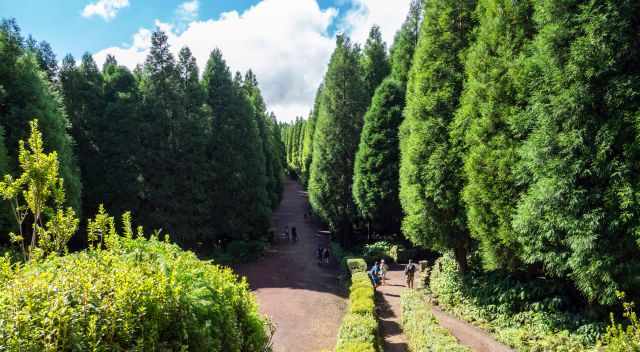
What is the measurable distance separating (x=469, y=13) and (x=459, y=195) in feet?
23.0

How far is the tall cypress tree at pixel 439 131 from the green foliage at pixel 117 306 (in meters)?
11.0

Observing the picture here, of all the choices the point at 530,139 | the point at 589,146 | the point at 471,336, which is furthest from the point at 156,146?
the point at 589,146

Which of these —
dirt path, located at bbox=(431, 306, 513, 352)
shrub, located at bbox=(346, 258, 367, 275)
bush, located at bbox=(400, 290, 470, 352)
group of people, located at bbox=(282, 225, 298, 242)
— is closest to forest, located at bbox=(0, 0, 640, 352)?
bush, located at bbox=(400, 290, 470, 352)

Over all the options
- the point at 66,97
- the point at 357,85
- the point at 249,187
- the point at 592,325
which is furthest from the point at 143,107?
the point at 592,325

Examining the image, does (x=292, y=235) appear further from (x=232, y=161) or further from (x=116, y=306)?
(x=116, y=306)

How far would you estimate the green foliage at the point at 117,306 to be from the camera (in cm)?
268

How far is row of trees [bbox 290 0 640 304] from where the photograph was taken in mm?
8117

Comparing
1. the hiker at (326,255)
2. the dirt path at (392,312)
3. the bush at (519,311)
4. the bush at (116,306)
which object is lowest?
the dirt path at (392,312)

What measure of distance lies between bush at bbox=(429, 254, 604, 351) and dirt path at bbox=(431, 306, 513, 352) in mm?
221

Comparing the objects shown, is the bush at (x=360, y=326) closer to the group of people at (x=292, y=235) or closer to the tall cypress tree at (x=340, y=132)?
the tall cypress tree at (x=340, y=132)

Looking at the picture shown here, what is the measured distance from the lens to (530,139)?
9.80 meters

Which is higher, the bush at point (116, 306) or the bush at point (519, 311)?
the bush at point (116, 306)

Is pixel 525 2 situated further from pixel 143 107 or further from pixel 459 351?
pixel 143 107

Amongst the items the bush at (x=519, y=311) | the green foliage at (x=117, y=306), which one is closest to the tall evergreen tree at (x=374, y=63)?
the bush at (x=519, y=311)
